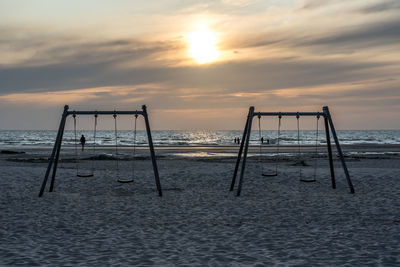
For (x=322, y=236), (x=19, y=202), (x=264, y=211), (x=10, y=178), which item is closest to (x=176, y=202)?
(x=264, y=211)

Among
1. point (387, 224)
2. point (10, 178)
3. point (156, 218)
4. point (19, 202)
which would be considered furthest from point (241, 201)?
point (10, 178)

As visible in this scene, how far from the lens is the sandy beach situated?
7000 millimetres

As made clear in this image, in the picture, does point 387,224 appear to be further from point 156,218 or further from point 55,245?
point 55,245

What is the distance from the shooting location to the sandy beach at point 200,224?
23.0 feet

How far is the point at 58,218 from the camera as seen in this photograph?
1037 cm

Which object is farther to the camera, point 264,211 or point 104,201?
point 104,201

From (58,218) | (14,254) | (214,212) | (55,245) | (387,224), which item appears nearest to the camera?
(14,254)

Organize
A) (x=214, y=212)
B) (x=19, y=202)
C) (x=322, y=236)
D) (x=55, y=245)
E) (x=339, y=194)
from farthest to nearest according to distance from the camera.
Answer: (x=339, y=194)
(x=19, y=202)
(x=214, y=212)
(x=322, y=236)
(x=55, y=245)

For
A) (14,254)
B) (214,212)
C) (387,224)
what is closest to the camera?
(14,254)

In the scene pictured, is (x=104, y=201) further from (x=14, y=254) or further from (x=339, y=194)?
(x=339, y=194)

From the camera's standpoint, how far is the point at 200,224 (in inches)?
382

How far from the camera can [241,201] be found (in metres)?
13.2

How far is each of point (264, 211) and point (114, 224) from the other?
3.88 metres

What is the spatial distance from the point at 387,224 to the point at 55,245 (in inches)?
268
